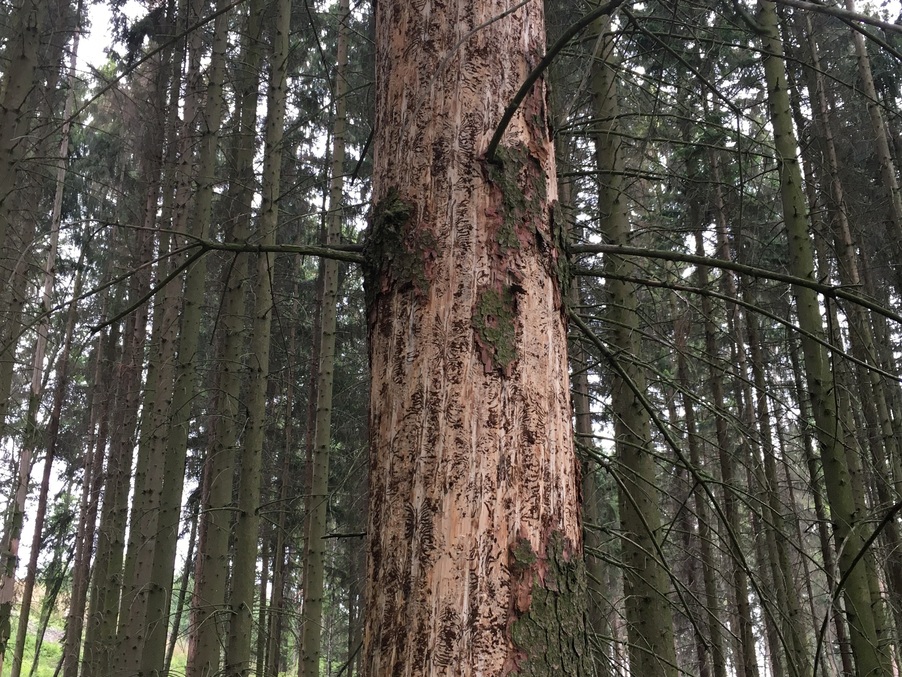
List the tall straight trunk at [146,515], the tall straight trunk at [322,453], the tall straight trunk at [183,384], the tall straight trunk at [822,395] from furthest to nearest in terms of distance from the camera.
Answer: the tall straight trunk at [322,453] → the tall straight trunk at [146,515] → the tall straight trunk at [183,384] → the tall straight trunk at [822,395]

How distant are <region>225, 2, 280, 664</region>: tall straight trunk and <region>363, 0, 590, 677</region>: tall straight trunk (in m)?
3.28

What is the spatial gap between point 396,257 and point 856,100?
512 inches

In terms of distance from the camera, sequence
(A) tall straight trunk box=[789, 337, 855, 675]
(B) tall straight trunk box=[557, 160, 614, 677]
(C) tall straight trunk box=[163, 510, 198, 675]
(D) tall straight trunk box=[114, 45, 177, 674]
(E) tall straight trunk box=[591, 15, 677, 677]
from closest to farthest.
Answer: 1. (B) tall straight trunk box=[557, 160, 614, 677]
2. (A) tall straight trunk box=[789, 337, 855, 675]
3. (E) tall straight trunk box=[591, 15, 677, 677]
4. (D) tall straight trunk box=[114, 45, 177, 674]
5. (C) tall straight trunk box=[163, 510, 198, 675]

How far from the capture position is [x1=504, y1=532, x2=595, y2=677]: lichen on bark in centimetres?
111

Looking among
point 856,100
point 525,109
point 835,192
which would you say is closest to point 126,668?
point 525,109

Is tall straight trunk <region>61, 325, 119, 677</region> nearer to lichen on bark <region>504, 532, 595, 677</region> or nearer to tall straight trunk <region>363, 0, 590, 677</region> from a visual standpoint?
tall straight trunk <region>363, 0, 590, 677</region>

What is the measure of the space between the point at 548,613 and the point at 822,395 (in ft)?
11.4

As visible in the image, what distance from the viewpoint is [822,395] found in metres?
3.96

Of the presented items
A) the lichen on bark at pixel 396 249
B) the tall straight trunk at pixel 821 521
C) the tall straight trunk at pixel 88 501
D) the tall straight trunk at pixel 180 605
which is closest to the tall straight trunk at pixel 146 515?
the tall straight trunk at pixel 180 605

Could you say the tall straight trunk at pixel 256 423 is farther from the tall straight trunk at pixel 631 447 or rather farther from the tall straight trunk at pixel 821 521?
the tall straight trunk at pixel 821 521

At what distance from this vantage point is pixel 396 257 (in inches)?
54.6

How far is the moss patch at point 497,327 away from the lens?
1.28m

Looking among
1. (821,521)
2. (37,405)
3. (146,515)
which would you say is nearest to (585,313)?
(821,521)

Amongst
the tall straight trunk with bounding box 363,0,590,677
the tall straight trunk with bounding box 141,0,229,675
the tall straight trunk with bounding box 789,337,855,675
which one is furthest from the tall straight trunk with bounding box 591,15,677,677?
the tall straight trunk with bounding box 141,0,229,675
